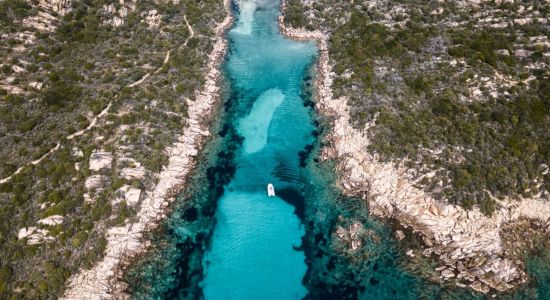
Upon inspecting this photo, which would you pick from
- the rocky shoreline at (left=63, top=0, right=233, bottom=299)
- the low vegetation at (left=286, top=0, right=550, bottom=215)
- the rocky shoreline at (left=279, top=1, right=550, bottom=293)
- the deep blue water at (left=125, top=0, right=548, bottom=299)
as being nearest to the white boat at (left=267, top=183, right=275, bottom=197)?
the deep blue water at (left=125, top=0, right=548, bottom=299)

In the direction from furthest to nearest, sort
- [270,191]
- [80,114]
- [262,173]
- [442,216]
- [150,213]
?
[80,114], [262,173], [270,191], [150,213], [442,216]

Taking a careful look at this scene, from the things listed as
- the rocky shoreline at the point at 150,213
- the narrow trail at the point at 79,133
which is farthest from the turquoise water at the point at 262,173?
the narrow trail at the point at 79,133

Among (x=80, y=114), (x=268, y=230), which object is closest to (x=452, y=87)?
(x=268, y=230)

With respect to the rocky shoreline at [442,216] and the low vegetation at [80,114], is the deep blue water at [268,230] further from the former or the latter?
the low vegetation at [80,114]

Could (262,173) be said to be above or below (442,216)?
below

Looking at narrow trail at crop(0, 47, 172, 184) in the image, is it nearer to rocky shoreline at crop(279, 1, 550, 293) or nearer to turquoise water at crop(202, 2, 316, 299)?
turquoise water at crop(202, 2, 316, 299)

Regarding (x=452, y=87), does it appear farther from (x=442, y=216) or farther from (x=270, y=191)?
(x=270, y=191)
